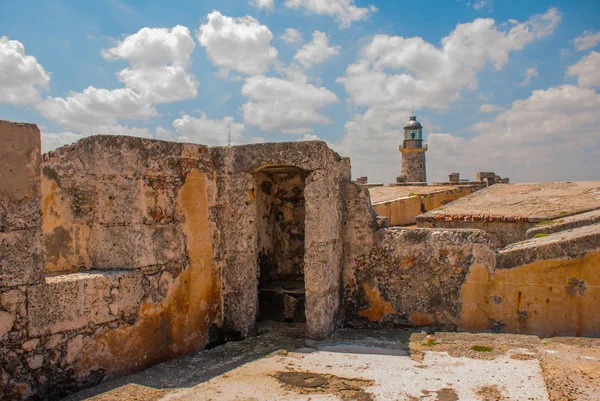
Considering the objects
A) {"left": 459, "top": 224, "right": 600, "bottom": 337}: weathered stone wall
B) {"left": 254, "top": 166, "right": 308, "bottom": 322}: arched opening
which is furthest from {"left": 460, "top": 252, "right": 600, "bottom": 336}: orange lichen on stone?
{"left": 254, "top": 166, "right": 308, "bottom": 322}: arched opening

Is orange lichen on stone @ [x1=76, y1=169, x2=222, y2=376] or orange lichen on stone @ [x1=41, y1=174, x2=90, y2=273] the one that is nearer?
orange lichen on stone @ [x1=76, y1=169, x2=222, y2=376]

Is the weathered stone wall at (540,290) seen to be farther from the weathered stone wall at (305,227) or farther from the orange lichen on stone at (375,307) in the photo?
the weathered stone wall at (305,227)

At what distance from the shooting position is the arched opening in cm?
713

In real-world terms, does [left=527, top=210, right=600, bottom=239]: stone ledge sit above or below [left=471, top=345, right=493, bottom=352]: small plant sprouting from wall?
above

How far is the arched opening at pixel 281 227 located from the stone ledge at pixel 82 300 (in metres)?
2.63

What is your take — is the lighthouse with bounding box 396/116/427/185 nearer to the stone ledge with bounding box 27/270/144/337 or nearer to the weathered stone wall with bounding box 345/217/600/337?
the weathered stone wall with bounding box 345/217/600/337

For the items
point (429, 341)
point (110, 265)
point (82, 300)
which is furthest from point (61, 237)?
point (429, 341)

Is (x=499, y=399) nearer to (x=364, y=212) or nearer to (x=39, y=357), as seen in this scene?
(x=364, y=212)

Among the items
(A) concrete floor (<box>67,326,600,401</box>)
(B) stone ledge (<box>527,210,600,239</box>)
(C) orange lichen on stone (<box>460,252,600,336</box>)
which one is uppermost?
(B) stone ledge (<box>527,210,600,239</box>)

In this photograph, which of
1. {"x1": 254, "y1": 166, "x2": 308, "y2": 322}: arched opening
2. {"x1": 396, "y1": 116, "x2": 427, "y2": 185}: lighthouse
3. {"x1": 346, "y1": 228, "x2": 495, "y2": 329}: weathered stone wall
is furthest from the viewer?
{"x1": 396, "y1": 116, "x2": 427, "y2": 185}: lighthouse

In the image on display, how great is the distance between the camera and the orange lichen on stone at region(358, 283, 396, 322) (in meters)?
6.00

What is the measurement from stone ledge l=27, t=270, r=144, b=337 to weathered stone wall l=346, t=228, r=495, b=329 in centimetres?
277

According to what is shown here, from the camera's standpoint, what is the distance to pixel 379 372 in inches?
166

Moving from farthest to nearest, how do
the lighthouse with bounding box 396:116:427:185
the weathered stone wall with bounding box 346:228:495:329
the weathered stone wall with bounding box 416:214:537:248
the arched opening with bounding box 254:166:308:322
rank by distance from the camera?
the lighthouse with bounding box 396:116:427:185 → the weathered stone wall with bounding box 416:214:537:248 → the arched opening with bounding box 254:166:308:322 → the weathered stone wall with bounding box 346:228:495:329
